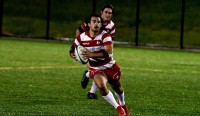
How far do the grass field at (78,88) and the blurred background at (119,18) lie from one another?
24188 mm

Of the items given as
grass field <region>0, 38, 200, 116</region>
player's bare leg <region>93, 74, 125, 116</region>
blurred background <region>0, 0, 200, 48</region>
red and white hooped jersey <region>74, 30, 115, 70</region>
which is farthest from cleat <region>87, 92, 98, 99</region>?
blurred background <region>0, 0, 200, 48</region>

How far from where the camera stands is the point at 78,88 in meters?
15.5

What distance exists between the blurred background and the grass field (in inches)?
952

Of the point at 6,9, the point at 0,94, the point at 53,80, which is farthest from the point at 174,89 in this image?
the point at 6,9

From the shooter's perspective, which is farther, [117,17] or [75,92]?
[117,17]

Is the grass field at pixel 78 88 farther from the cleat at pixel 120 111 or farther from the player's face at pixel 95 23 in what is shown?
the player's face at pixel 95 23

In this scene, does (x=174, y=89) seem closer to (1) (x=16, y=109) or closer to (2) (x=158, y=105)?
(2) (x=158, y=105)

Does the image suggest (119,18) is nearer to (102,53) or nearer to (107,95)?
(102,53)

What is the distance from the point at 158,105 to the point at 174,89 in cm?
338

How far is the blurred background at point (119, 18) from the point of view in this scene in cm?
4978

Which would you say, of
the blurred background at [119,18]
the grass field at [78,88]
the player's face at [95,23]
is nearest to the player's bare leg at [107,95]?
the grass field at [78,88]

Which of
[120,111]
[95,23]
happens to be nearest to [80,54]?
[95,23]

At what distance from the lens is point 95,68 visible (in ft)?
36.7

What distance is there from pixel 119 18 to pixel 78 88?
39996mm
